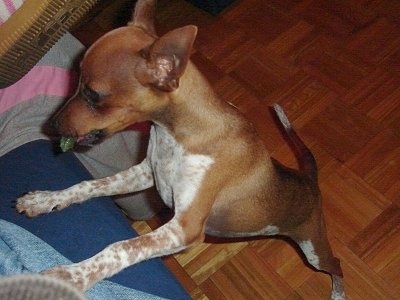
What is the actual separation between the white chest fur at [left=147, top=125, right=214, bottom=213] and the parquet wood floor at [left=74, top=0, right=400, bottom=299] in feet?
2.92

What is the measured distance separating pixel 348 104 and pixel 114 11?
2037mm

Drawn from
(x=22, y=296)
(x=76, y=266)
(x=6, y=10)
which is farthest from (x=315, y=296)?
(x=22, y=296)

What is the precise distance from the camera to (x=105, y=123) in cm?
160

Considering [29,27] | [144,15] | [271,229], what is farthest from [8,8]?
[271,229]

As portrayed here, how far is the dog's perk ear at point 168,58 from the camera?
1.32 m

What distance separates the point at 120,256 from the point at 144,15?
0.77 metres

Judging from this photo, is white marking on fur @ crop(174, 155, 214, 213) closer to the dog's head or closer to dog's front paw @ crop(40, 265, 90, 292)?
the dog's head

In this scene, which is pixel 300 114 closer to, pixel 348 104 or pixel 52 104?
pixel 348 104

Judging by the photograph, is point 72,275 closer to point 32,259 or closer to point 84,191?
point 32,259

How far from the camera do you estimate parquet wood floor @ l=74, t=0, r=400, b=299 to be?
252 cm

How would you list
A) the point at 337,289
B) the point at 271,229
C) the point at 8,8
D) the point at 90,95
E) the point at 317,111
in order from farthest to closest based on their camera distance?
1. the point at 317,111
2. the point at 337,289
3. the point at 271,229
4. the point at 8,8
5. the point at 90,95

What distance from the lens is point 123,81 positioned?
152 centimetres

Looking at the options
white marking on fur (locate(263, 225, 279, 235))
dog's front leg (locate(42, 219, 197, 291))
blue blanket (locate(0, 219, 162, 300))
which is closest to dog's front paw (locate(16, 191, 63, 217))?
blue blanket (locate(0, 219, 162, 300))

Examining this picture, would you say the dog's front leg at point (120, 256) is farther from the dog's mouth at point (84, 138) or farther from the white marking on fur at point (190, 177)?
the dog's mouth at point (84, 138)
